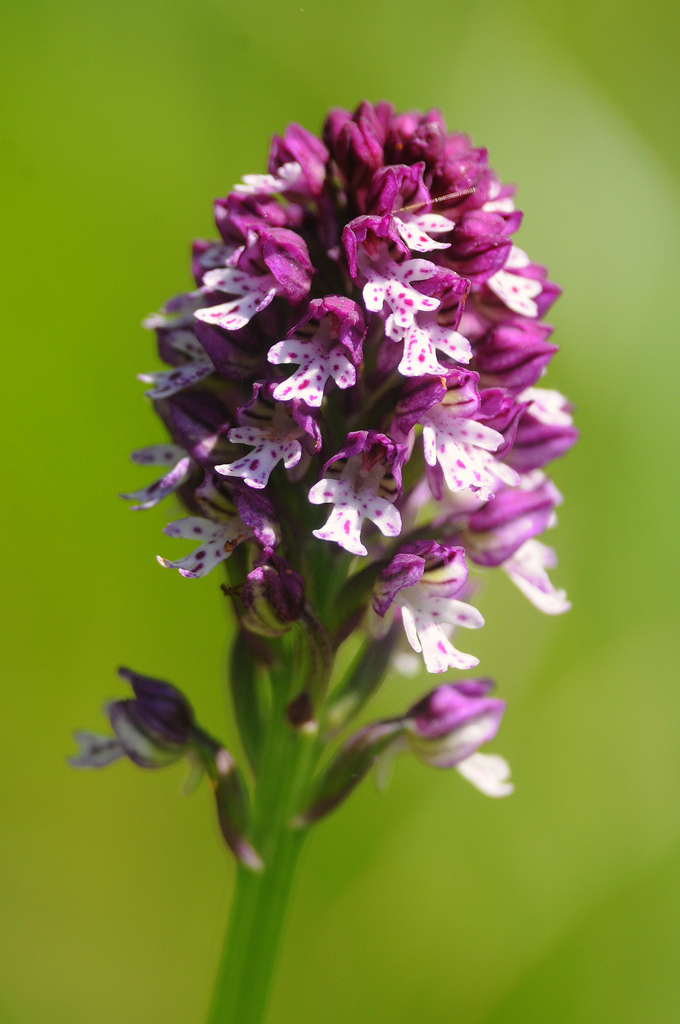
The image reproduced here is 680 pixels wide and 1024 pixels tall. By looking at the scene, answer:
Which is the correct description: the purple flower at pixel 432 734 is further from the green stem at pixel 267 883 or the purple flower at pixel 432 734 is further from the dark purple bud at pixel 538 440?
the dark purple bud at pixel 538 440

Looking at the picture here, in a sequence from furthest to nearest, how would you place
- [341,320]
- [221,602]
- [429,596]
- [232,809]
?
1. [221,602]
2. [232,809]
3. [429,596]
4. [341,320]

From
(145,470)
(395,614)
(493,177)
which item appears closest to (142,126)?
(145,470)

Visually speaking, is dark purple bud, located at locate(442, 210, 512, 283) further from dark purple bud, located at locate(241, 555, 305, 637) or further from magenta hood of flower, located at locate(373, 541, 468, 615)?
dark purple bud, located at locate(241, 555, 305, 637)

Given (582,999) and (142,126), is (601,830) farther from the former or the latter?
(142,126)

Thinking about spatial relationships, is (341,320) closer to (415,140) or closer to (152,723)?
(415,140)

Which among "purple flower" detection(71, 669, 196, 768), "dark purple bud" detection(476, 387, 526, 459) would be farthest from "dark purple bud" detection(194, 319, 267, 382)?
"purple flower" detection(71, 669, 196, 768)

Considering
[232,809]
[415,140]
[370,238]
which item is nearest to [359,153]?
[415,140]

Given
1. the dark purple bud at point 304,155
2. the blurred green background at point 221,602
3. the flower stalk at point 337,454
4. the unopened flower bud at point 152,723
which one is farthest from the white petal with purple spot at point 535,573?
the blurred green background at point 221,602
